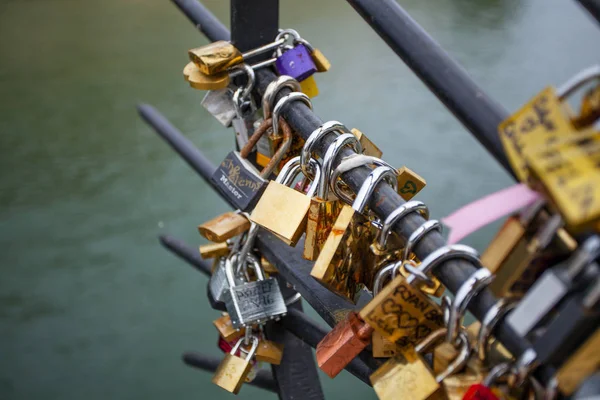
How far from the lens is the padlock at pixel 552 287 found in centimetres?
35

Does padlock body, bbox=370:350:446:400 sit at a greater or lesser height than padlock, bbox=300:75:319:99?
lesser

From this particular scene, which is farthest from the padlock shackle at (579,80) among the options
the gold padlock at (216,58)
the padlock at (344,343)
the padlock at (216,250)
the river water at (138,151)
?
the river water at (138,151)

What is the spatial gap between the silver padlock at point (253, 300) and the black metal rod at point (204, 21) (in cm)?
33

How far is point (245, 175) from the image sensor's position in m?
0.80

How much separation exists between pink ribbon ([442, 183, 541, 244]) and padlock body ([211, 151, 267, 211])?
1.29 feet

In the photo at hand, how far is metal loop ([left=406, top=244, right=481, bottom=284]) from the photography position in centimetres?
47

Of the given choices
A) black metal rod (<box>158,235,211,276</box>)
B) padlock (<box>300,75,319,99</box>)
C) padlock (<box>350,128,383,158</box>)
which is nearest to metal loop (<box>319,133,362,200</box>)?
padlock (<box>350,128,383,158</box>)

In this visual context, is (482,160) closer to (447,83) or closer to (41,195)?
(41,195)

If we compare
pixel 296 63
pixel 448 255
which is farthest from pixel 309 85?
pixel 448 255

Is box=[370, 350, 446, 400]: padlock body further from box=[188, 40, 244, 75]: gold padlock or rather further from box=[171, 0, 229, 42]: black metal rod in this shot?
box=[171, 0, 229, 42]: black metal rod

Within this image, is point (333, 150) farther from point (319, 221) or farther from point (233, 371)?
point (233, 371)

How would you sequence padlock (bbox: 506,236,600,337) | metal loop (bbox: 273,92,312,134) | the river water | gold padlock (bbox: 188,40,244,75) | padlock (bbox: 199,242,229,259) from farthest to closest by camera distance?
1. the river water
2. padlock (bbox: 199,242,229,259)
3. gold padlock (bbox: 188,40,244,75)
4. metal loop (bbox: 273,92,312,134)
5. padlock (bbox: 506,236,600,337)

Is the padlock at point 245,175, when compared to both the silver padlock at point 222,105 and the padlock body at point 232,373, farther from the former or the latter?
the padlock body at point 232,373

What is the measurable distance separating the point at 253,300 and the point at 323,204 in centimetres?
29
